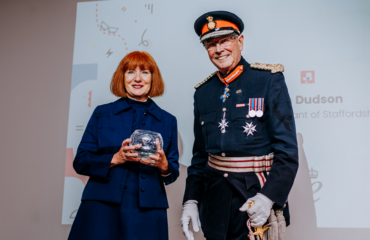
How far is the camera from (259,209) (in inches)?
48.4

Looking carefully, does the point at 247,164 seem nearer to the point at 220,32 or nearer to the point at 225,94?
the point at 225,94

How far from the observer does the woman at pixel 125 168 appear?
1.49 metres

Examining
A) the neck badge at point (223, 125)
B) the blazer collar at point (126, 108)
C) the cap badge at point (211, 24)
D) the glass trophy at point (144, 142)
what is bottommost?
the glass trophy at point (144, 142)

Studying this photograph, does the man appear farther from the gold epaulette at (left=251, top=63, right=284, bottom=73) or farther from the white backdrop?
the white backdrop

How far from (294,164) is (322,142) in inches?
33.4

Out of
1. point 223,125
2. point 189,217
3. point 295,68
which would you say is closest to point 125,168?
point 189,217

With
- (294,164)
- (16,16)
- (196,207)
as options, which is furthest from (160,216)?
(16,16)

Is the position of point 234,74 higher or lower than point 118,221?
higher

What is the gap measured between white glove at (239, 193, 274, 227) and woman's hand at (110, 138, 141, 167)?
0.50 metres

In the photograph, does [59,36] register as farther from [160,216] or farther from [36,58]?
[160,216]

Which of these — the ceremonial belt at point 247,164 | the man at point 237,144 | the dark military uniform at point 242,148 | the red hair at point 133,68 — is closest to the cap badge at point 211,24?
the man at point 237,144

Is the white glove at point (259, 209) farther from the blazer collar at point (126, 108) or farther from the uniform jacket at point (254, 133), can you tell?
the blazer collar at point (126, 108)

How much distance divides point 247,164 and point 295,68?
1.03m

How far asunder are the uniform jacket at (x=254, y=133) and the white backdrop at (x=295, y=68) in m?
0.67
